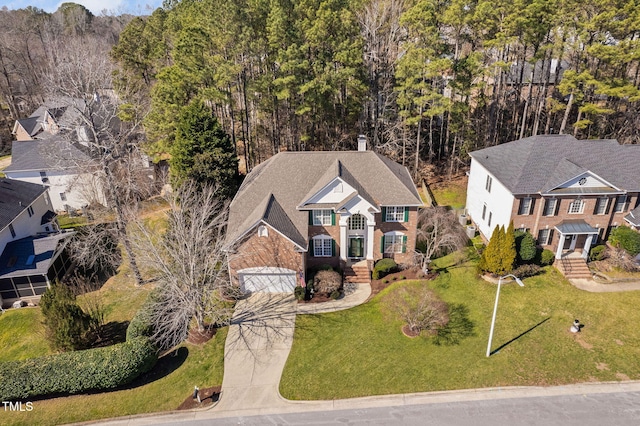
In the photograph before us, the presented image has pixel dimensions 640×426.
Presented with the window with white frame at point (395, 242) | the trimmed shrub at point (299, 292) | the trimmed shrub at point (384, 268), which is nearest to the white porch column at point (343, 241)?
the trimmed shrub at point (384, 268)

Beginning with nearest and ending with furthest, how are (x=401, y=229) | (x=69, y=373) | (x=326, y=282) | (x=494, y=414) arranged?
(x=494, y=414)
(x=69, y=373)
(x=326, y=282)
(x=401, y=229)

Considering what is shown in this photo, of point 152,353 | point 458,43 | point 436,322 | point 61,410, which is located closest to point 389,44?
point 458,43

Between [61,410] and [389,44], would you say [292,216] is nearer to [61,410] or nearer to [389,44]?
[61,410]

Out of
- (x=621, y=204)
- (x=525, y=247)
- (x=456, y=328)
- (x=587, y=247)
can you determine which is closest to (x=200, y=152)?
(x=456, y=328)

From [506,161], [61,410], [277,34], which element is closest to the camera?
[61,410]

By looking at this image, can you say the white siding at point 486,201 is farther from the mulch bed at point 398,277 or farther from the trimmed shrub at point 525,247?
the mulch bed at point 398,277

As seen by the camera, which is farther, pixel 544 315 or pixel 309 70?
→ pixel 309 70

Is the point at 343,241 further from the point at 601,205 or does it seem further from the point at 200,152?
the point at 601,205
